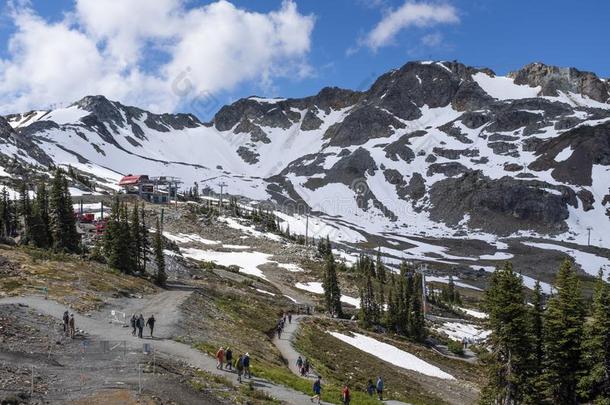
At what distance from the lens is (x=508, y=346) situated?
37.2 m

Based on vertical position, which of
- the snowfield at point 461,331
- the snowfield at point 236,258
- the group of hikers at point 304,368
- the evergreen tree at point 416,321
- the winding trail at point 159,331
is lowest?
the snowfield at point 461,331

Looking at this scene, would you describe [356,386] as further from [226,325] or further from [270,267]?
[270,267]

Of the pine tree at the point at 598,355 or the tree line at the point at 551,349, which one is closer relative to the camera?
the tree line at the point at 551,349

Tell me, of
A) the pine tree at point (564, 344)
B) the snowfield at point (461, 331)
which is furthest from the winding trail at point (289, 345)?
the snowfield at point (461, 331)

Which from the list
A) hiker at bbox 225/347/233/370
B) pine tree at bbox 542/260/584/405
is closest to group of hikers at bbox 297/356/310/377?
hiker at bbox 225/347/233/370

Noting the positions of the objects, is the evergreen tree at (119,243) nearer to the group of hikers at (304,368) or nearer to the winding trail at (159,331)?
the winding trail at (159,331)

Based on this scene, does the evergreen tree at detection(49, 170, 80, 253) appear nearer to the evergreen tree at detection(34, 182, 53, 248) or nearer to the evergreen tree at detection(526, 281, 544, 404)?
the evergreen tree at detection(34, 182, 53, 248)

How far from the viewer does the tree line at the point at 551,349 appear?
1475 inches

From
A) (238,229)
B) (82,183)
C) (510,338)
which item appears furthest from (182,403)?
(82,183)

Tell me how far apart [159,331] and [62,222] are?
155 ft

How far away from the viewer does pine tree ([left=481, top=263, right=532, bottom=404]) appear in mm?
37156

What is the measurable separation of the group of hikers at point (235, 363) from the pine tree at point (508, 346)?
753 inches

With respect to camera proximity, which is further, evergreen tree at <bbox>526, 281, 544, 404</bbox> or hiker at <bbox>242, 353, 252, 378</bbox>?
evergreen tree at <bbox>526, 281, 544, 404</bbox>

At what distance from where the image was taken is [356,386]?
41188mm
